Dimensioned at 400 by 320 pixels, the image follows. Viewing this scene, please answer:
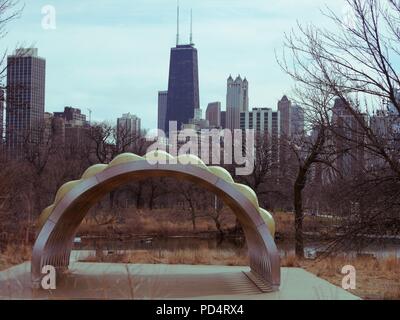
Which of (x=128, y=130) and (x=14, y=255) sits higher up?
(x=128, y=130)

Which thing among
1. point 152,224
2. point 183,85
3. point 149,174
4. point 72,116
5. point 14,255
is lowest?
point 152,224

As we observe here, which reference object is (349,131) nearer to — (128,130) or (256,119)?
(256,119)

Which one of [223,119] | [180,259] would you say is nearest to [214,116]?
[223,119]

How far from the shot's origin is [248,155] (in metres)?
30.7

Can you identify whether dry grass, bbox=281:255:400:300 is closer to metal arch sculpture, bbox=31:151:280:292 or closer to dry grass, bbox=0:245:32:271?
metal arch sculpture, bbox=31:151:280:292

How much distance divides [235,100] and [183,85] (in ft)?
61.3

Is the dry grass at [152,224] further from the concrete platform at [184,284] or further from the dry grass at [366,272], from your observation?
the concrete platform at [184,284]

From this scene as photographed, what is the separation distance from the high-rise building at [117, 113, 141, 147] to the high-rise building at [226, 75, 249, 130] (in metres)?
13.8

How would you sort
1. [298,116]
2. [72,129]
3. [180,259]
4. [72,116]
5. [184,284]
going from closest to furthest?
[184,284] → [298,116] → [180,259] → [72,129] → [72,116]

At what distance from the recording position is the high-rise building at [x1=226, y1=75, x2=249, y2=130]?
27.9 metres

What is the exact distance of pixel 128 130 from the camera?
4456cm

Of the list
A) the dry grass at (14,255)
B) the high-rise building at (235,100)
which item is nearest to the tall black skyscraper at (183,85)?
the high-rise building at (235,100)

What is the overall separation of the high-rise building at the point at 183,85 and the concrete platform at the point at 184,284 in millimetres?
23789
